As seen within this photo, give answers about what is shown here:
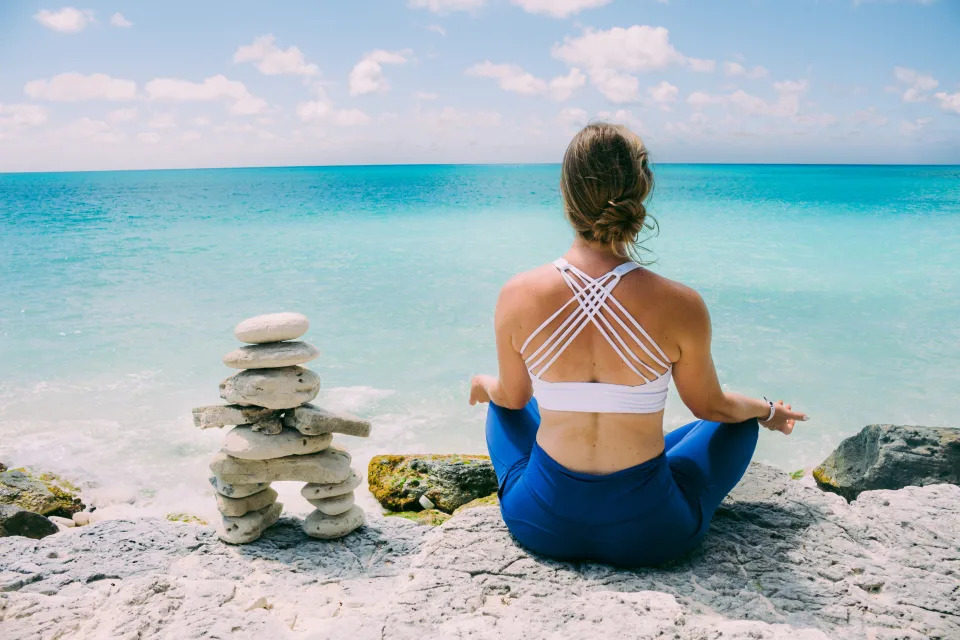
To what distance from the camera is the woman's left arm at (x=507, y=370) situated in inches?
117

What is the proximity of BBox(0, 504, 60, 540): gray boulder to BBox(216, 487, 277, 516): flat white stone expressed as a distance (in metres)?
1.92

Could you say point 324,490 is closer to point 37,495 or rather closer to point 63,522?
point 63,522

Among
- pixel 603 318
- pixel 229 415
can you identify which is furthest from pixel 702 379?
pixel 229 415

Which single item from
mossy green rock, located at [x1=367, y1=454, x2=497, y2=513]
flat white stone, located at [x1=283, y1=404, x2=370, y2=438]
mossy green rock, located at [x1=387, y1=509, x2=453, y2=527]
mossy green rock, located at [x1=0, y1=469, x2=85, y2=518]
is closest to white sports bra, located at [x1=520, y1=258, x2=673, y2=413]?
flat white stone, located at [x1=283, y1=404, x2=370, y2=438]

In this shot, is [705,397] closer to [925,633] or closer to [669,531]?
[669,531]

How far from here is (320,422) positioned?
4.02 metres

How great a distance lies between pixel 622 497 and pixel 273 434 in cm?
221

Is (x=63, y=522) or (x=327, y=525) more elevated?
(x=327, y=525)

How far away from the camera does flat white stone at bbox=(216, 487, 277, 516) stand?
158 inches

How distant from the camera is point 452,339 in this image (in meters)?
11.5

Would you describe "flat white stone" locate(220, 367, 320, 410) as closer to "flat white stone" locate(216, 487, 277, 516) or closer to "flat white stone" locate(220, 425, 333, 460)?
"flat white stone" locate(220, 425, 333, 460)

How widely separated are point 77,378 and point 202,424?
6.88 m

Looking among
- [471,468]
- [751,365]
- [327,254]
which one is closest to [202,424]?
[471,468]

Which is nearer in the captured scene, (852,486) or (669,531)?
(669,531)
